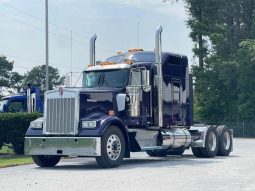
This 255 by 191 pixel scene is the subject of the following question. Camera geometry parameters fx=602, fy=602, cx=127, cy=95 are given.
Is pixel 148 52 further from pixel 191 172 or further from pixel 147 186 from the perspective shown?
pixel 147 186

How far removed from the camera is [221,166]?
666 inches

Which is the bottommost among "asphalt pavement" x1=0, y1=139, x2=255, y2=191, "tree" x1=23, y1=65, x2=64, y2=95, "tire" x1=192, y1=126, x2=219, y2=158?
"asphalt pavement" x1=0, y1=139, x2=255, y2=191

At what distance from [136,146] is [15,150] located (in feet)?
28.8

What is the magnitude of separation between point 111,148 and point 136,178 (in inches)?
126

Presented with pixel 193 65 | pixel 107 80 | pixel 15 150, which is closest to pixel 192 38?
pixel 193 65

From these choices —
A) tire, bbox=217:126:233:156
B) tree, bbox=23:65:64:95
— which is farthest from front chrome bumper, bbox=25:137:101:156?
tree, bbox=23:65:64:95

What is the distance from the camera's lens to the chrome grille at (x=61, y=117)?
1664 centimetres

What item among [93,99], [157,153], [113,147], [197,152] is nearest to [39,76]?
[157,153]

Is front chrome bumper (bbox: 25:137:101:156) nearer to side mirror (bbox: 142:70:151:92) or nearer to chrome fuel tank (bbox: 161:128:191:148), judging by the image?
side mirror (bbox: 142:70:151:92)

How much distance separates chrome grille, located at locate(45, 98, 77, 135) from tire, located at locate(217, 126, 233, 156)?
292 inches

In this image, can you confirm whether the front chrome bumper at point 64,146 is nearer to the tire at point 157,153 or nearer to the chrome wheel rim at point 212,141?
the tire at point 157,153

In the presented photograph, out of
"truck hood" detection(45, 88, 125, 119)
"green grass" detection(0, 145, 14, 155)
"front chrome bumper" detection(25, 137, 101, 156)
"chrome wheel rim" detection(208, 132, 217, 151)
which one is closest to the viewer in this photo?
"front chrome bumper" detection(25, 137, 101, 156)

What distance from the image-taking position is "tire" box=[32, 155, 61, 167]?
17453 mm

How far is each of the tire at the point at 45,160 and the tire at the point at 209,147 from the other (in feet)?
18.6
